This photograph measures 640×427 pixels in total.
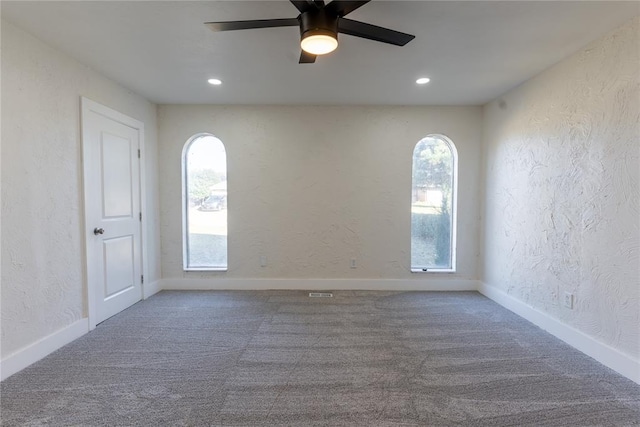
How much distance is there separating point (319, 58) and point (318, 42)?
0.92 m

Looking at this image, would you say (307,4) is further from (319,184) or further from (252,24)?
(319,184)

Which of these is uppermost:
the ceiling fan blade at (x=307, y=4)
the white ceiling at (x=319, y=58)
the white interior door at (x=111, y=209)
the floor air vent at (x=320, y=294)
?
the white ceiling at (x=319, y=58)

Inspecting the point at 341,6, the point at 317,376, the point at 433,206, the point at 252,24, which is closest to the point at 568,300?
the point at 433,206

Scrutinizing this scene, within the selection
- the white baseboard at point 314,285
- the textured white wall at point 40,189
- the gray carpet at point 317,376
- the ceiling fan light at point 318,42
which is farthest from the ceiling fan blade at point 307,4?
the white baseboard at point 314,285

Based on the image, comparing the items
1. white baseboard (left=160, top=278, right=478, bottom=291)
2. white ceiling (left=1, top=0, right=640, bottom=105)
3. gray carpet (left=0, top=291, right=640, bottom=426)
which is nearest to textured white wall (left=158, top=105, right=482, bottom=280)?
white baseboard (left=160, top=278, right=478, bottom=291)

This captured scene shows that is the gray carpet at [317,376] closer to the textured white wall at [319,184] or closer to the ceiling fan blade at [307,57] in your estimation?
the textured white wall at [319,184]

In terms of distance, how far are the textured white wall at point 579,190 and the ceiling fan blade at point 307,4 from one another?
2.23 metres

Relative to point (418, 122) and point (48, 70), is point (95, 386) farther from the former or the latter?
point (418, 122)

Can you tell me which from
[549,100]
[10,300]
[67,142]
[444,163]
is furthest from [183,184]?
[549,100]

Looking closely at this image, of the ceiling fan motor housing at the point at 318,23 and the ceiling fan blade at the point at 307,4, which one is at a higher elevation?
the ceiling fan blade at the point at 307,4

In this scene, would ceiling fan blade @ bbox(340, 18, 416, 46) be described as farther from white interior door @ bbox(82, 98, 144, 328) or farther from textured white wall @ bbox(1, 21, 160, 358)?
white interior door @ bbox(82, 98, 144, 328)

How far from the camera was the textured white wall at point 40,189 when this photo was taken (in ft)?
6.54

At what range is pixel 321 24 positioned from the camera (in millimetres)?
1536

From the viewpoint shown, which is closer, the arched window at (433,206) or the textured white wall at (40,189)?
the textured white wall at (40,189)
